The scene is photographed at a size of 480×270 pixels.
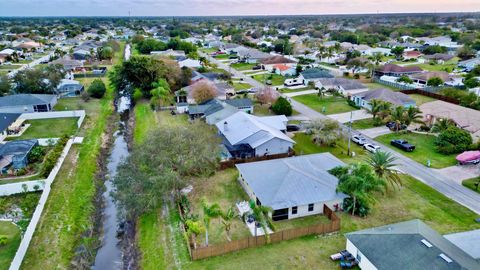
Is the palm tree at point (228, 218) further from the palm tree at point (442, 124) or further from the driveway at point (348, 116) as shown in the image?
the palm tree at point (442, 124)

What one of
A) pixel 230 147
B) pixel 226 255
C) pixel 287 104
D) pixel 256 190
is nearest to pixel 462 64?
pixel 287 104

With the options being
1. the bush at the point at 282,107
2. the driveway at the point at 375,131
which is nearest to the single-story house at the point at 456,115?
the driveway at the point at 375,131

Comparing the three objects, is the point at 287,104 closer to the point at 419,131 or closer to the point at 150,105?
the point at 419,131

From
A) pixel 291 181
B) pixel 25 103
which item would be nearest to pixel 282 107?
pixel 291 181

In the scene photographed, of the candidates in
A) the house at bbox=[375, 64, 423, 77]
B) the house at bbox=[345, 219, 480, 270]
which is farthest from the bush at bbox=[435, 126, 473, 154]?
the house at bbox=[375, 64, 423, 77]

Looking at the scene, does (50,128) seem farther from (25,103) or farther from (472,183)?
(472,183)

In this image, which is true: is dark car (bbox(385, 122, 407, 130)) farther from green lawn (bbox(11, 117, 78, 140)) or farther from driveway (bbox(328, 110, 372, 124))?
green lawn (bbox(11, 117, 78, 140))
